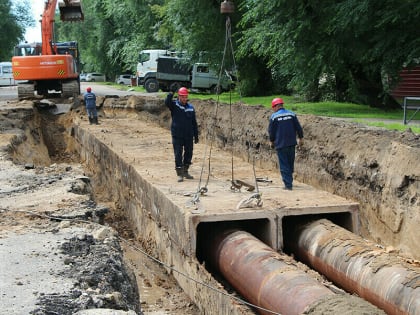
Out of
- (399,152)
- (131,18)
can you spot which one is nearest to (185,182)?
(399,152)

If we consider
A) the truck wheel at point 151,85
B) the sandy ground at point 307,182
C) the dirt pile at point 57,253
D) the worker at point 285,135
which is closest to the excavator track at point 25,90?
the sandy ground at point 307,182

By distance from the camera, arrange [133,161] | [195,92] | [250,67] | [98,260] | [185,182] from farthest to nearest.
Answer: [195,92]
[250,67]
[133,161]
[185,182]
[98,260]

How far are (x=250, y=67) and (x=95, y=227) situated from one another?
21.6 meters

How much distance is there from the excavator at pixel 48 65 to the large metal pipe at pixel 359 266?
1500 centimetres

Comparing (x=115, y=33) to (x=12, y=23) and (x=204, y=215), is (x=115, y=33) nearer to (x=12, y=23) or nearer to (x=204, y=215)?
(x=12, y=23)

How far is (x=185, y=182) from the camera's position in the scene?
10.0m

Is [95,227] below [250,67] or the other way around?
below

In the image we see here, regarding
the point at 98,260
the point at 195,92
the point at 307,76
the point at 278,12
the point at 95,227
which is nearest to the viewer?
the point at 98,260

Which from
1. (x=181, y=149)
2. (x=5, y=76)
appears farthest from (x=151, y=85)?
(x=181, y=149)

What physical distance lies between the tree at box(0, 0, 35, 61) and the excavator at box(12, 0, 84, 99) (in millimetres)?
36149

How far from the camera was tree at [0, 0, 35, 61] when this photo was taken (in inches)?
2315

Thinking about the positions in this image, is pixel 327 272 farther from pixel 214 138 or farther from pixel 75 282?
pixel 214 138

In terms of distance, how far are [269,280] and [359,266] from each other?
99 cm

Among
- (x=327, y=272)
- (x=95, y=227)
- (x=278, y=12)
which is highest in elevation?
(x=278, y=12)
